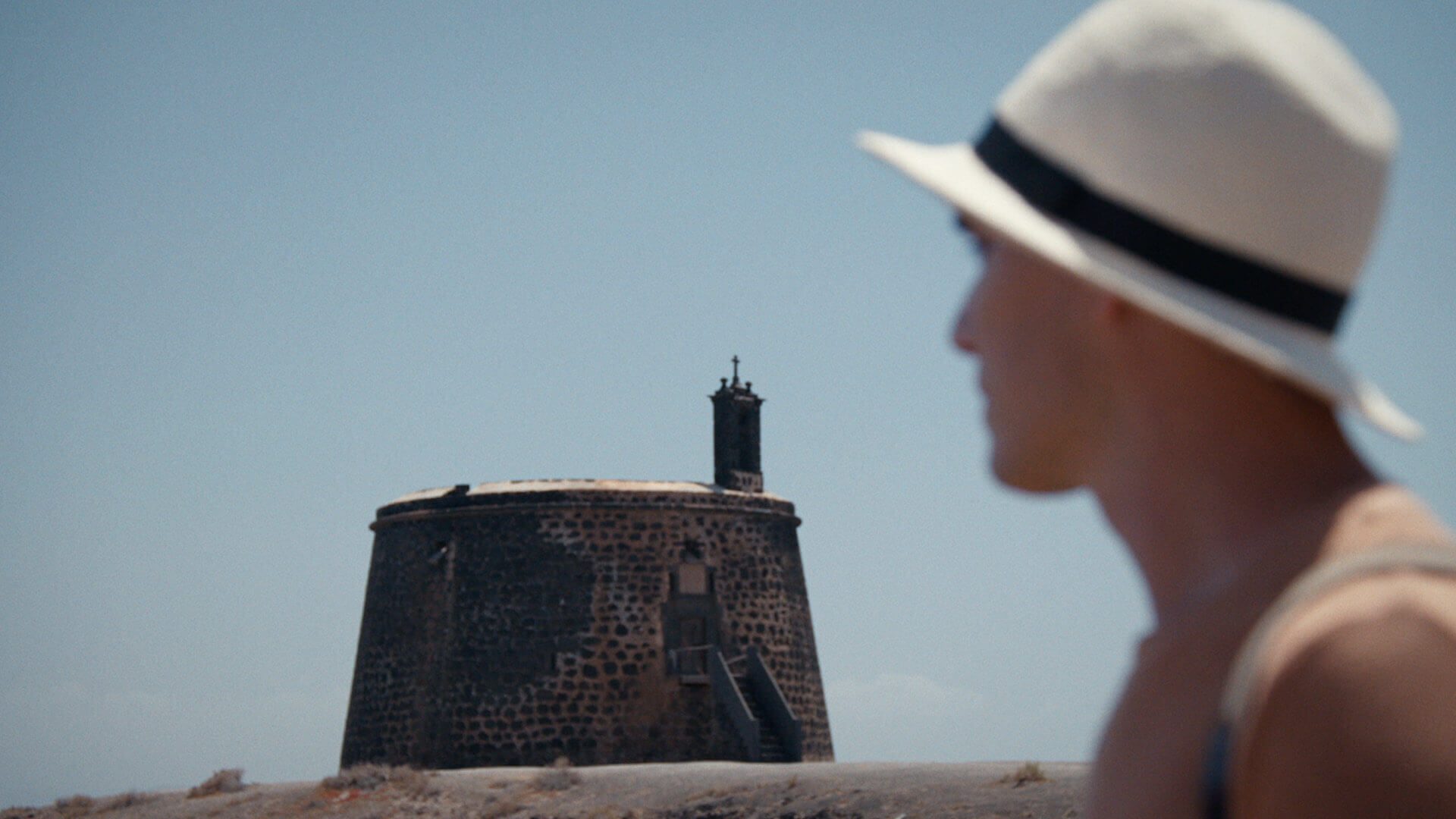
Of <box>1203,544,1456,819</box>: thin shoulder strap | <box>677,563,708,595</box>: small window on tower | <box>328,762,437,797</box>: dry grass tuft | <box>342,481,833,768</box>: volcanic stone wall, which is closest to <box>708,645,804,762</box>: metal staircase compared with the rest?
<box>342,481,833,768</box>: volcanic stone wall

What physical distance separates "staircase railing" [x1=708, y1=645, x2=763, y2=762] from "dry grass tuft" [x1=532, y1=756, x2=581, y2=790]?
4602mm

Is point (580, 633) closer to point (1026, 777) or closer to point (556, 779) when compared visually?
point (556, 779)

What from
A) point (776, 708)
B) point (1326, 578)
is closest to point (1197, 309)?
point (1326, 578)

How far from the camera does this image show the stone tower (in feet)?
79.8

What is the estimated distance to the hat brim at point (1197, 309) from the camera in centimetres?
148

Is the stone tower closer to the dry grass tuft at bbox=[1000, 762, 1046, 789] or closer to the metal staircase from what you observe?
the metal staircase

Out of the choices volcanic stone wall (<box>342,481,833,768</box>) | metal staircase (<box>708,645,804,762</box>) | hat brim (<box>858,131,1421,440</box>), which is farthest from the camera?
metal staircase (<box>708,645,804,762</box>)

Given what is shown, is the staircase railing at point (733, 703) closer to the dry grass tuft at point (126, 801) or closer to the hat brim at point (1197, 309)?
the dry grass tuft at point (126, 801)

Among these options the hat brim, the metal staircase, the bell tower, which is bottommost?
the hat brim

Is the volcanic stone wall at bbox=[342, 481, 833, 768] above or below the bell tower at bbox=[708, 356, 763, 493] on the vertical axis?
below

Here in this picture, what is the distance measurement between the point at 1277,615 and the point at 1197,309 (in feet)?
1.06

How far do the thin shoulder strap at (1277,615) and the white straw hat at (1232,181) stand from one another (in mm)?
200

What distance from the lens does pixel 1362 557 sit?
136 cm

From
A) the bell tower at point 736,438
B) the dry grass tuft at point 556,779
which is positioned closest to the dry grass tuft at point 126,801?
the dry grass tuft at point 556,779
